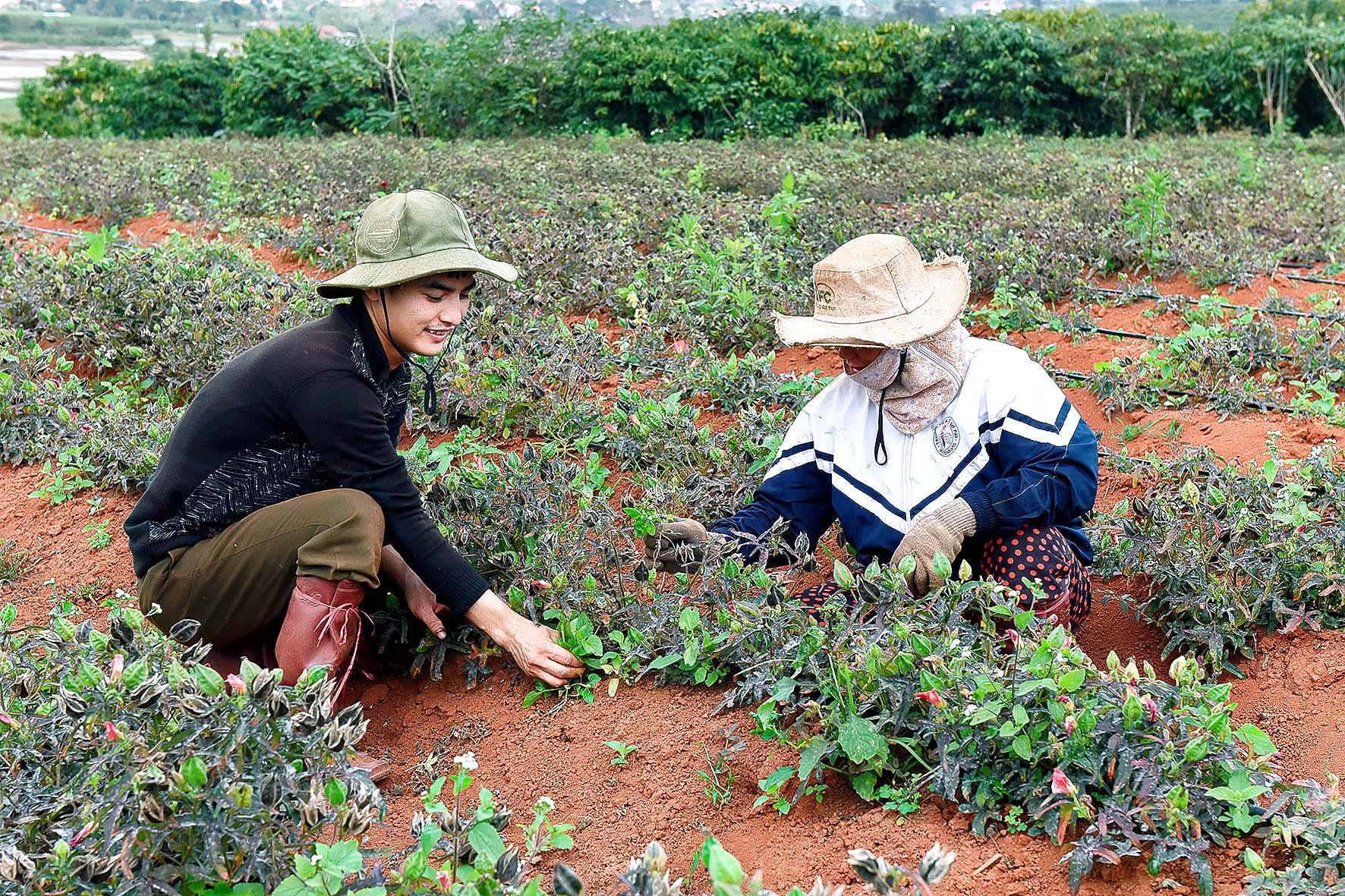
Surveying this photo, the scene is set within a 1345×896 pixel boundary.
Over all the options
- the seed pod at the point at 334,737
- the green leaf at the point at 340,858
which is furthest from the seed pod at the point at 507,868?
the seed pod at the point at 334,737

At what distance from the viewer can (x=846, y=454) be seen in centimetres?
315

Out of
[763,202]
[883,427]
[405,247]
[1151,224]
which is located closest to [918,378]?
[883,427]

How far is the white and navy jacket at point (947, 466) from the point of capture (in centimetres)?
297

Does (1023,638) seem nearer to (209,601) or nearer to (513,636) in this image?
(513,636)

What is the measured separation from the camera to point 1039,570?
2945mm

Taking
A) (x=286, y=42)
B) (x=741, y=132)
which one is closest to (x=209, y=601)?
(x=741, y=132)

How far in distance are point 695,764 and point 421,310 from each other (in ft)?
3.98

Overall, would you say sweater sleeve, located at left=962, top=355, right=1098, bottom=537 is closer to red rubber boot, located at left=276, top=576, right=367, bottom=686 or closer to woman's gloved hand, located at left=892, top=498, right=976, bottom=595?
woman's gloved hand, located at left=892, top=498, right=976, bottom=595

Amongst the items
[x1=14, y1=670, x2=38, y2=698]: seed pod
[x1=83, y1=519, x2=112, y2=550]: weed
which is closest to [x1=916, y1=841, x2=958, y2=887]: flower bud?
[x1=14, y1=670, x2=38, y2=698]: seed pod

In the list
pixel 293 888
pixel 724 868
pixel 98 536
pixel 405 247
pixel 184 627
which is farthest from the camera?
pixel 98 536

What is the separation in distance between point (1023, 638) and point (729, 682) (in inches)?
28.5

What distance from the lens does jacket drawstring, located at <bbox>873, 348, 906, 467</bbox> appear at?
3.00 m

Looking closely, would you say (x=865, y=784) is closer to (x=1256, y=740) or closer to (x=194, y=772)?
(x=1256, y=740)

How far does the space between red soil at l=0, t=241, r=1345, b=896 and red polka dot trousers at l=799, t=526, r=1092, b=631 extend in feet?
0.99
